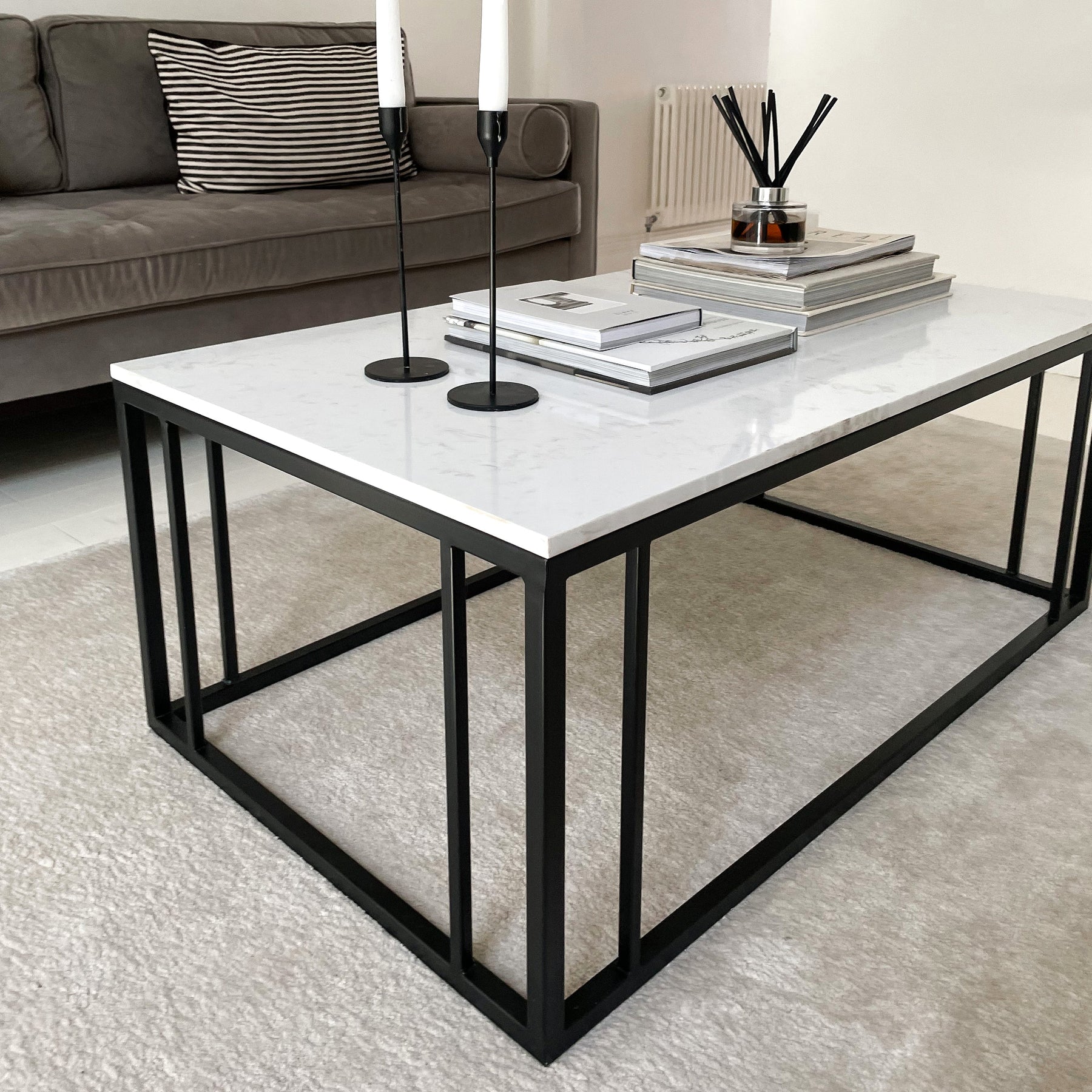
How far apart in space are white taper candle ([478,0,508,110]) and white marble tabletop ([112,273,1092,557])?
272mm

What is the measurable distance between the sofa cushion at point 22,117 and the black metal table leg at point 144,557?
1519 millimetres

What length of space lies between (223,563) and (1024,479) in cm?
117

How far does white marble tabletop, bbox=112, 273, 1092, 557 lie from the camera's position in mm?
834

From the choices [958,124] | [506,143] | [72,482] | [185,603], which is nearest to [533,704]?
[185,603]

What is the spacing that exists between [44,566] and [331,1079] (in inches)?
45.0

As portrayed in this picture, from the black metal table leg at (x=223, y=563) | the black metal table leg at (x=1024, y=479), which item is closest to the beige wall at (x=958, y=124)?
the black metal table leg at (x=1024, y=479)

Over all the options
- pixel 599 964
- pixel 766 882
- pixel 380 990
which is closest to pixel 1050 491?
pixel 766 882

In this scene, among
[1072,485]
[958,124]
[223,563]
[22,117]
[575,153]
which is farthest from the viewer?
[958,124]

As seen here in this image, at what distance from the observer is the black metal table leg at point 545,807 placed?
78 centimetres

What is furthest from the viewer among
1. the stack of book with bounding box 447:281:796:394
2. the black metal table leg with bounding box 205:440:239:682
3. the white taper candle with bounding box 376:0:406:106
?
the black metal table leg with bounding box 205:440:239:682

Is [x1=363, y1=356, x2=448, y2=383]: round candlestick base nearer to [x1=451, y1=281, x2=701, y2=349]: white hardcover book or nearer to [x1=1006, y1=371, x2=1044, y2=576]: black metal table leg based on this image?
[x1=451, y1=281, x2=701, y2=349]: white hardcover book

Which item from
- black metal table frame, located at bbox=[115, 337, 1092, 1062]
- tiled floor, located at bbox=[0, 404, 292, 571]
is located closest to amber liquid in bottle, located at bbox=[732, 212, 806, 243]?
black metal table frame, located at bbox=[115, 337, 1092, 1062]

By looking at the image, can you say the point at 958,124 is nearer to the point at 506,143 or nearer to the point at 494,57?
the point at 506,143

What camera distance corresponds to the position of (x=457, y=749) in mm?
902
